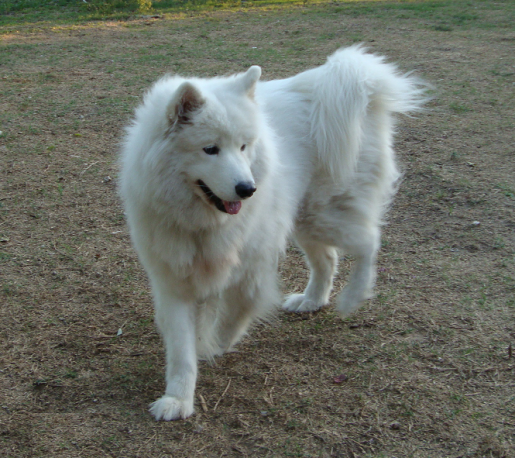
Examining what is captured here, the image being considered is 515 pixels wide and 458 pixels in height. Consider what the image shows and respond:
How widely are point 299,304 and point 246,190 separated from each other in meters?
1.67

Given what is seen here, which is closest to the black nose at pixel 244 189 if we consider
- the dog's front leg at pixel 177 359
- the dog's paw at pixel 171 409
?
the dog's front leg at pixel 177 359

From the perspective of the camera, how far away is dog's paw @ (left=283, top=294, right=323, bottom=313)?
406 cm

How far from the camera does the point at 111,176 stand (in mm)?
5570

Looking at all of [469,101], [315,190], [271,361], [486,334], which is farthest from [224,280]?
[469,101]

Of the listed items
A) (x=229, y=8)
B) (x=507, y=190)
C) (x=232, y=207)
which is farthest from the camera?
(x=229, y=8)

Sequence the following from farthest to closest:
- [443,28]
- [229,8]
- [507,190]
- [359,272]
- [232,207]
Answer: [229,8], [443,28], [507,190], [359,272], [232,207]

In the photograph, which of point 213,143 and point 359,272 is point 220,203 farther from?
point 359,272

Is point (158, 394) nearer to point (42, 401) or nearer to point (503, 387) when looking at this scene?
point (42, 401)

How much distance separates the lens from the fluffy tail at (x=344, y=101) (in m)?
3.50

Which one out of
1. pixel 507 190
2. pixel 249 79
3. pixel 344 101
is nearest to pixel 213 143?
pixel 249 79

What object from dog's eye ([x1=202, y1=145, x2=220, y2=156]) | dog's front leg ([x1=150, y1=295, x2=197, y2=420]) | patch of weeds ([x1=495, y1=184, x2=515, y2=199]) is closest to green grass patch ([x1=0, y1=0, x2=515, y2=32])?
patch of weeds ([x1=495, y1=184, x2=515, y2=199])

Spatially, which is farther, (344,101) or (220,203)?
(344,101)

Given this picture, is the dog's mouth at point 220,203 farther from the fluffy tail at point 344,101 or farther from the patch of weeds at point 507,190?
the patch of weeds at point 507,190

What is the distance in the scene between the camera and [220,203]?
2.80 m
